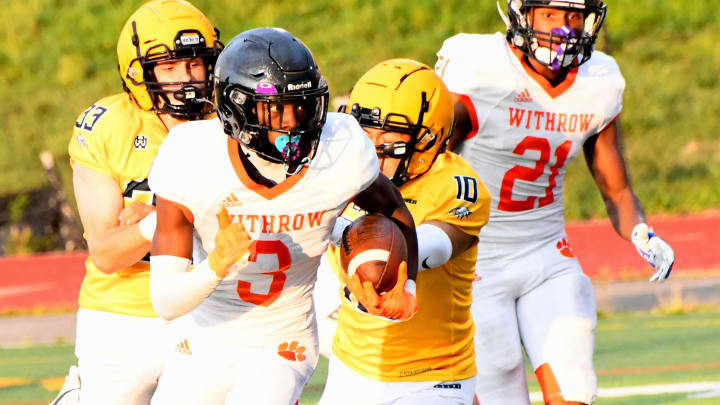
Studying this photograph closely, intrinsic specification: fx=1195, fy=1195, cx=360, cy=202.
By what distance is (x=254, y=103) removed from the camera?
3.69 m

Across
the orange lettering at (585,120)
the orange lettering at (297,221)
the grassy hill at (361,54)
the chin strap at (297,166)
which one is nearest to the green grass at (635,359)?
the orange lettering at (585,120)

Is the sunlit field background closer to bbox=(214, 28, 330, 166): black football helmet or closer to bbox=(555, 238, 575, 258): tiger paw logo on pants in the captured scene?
bbox=(555, 238, 575, 258): tiger paw logo on pants

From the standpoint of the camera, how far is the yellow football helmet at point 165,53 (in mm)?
4590

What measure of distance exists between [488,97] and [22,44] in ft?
51.1

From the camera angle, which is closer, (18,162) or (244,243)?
(244,243)

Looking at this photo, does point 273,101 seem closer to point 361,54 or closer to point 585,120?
point 585,120

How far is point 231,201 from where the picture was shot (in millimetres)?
3725

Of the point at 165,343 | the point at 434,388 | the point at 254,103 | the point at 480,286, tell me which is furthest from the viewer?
the point at 480,286

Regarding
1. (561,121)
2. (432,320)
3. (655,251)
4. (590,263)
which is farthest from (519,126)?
(590,263)

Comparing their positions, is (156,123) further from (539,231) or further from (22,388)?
(22,388)

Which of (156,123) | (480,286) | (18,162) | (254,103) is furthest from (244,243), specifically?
(18,162)

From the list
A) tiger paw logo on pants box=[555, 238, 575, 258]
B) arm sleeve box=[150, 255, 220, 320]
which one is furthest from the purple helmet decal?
tiger paw logo on pants box=[555, 238, 575, 258]

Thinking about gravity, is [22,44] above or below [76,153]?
below

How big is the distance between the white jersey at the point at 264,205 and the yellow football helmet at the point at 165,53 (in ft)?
2.32
